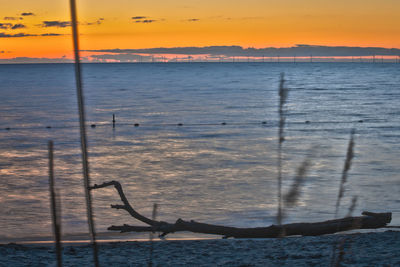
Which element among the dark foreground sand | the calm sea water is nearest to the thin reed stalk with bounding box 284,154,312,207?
the dark foreground sand

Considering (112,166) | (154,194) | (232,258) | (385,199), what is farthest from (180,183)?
(232,258)

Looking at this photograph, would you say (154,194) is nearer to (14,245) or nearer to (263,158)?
(14,245)

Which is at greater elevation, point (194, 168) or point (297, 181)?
point (297, 181)

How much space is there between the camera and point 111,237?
9055 mm

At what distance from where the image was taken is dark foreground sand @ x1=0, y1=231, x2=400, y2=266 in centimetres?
701

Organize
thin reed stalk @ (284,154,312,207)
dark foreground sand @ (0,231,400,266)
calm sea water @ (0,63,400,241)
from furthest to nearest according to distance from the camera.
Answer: calm sea water @ (0,63,400,241), dark foreground sand @ (0,231,400,266), thin reed stalk @ (284,154,312,207)

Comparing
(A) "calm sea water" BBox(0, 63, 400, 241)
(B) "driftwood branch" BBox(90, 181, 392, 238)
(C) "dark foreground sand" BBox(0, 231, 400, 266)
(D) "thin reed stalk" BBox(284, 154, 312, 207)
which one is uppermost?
(D) "thin reed stalk" BBox(284, 154, 312, 207)

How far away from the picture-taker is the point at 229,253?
761 centimetres

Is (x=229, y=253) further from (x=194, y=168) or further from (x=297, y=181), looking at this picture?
(x=194, y=168)

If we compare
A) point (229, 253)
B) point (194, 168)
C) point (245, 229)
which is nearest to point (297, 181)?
point (245, 229)

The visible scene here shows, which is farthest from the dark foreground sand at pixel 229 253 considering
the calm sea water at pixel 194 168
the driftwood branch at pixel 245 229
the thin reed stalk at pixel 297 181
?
the thin reed stalk at pixel 297 181

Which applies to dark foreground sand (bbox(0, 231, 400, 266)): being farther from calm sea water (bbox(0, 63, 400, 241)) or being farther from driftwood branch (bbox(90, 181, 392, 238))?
calm sea water (bbox(0, 63, 400, 241))

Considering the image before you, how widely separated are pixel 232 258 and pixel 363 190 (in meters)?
7.33

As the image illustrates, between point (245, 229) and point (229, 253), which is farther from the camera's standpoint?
point (229, 253)
